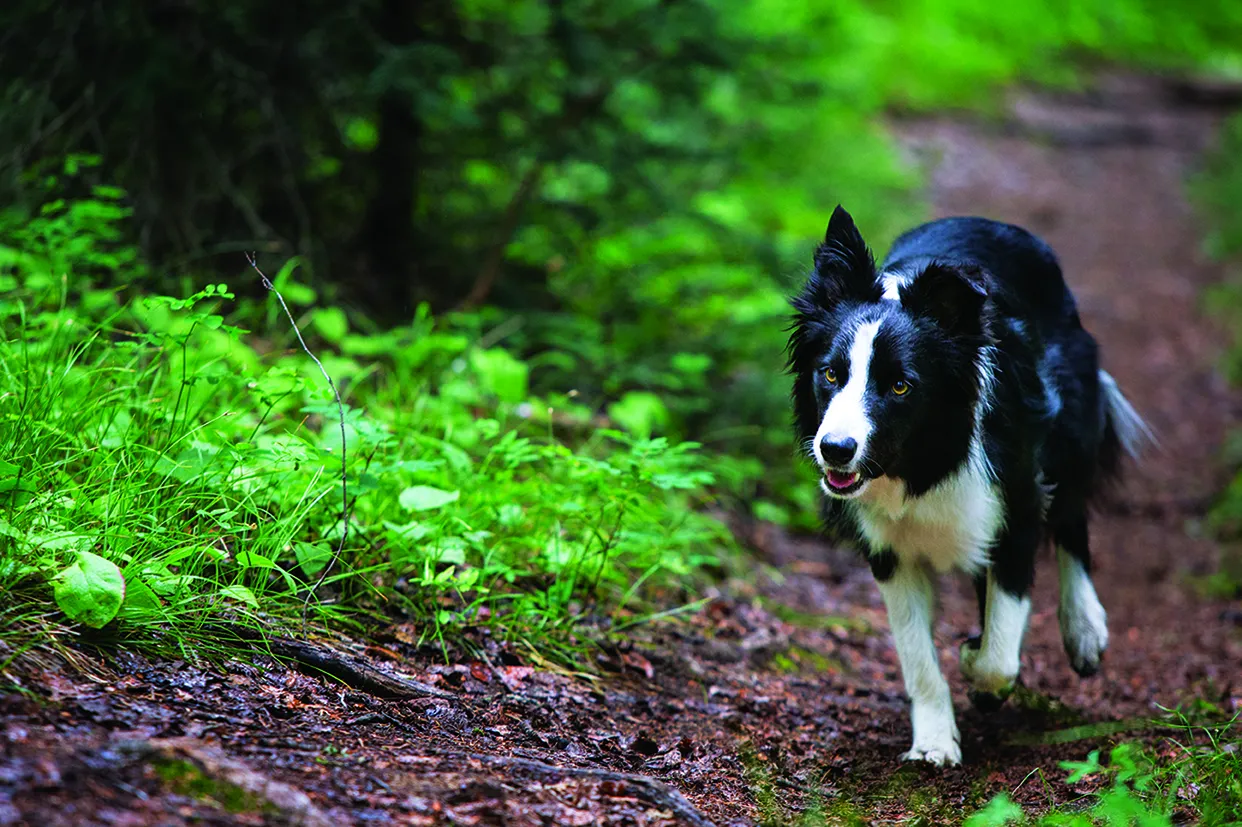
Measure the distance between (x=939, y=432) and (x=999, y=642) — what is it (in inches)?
32.9

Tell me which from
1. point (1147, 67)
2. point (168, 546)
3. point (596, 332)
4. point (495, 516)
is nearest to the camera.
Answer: point (168, 546)

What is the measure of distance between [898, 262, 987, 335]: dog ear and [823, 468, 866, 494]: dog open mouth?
622 mm

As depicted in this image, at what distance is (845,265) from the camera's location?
3818 millimetres

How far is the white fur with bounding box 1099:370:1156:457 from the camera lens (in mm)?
4891

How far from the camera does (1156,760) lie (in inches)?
134

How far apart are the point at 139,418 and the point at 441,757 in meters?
1.83

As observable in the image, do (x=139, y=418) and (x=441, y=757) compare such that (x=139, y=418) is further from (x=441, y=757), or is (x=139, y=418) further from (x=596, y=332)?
→ (x=596, y=332)

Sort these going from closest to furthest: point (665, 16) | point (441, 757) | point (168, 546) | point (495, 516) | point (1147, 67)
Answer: point (441, 757), point (168, 546), point (495, 516), point (665, 16), point (1147, 67)

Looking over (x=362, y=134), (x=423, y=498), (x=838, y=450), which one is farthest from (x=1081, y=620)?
(x=362, y=134)

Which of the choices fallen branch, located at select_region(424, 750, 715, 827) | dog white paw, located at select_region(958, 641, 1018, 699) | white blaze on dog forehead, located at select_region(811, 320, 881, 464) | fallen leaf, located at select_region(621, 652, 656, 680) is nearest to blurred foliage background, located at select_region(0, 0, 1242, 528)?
fallen leaf, located at select_region(621, 652, 656, 680)

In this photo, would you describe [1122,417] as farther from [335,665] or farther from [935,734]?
[335,665]

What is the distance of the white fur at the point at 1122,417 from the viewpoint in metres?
4.89

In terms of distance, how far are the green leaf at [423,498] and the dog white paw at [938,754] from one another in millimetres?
1871

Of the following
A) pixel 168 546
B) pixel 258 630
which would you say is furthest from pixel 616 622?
pixel 168 546
